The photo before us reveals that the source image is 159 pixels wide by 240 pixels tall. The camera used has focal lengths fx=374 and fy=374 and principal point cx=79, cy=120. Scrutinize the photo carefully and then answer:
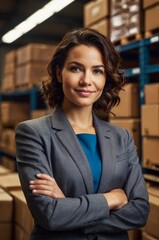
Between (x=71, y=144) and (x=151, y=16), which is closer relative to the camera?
(x=71, y=144)

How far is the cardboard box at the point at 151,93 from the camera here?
11.7 ft

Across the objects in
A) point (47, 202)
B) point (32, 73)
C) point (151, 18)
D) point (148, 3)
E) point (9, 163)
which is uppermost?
point (148, 3)

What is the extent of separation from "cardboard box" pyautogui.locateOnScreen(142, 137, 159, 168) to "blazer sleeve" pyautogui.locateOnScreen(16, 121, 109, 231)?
6.38 feet

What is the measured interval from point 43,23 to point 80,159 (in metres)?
12.0

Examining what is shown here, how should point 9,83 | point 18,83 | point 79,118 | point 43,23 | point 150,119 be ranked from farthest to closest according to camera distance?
point 43,23 → point 9,83 → point 18,83 → point 150,119 → point 79,118

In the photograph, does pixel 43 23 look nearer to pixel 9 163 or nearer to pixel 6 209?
pixel 9 163

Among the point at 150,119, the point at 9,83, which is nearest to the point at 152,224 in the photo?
the point at 150,119

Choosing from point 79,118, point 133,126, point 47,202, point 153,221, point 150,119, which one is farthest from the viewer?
point 133,126

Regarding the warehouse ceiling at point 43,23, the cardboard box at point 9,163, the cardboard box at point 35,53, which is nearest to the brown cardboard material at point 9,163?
the cardboard box at point 9,163

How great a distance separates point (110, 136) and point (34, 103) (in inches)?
211

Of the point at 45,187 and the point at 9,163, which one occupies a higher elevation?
the point at 45,187

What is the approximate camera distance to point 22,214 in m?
3.20

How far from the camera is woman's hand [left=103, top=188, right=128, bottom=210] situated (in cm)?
179

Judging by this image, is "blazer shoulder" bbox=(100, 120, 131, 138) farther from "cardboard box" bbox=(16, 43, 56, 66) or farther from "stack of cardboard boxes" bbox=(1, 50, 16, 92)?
"stack of cardboard boxes" bbox=(1, 50, 16, 92)
